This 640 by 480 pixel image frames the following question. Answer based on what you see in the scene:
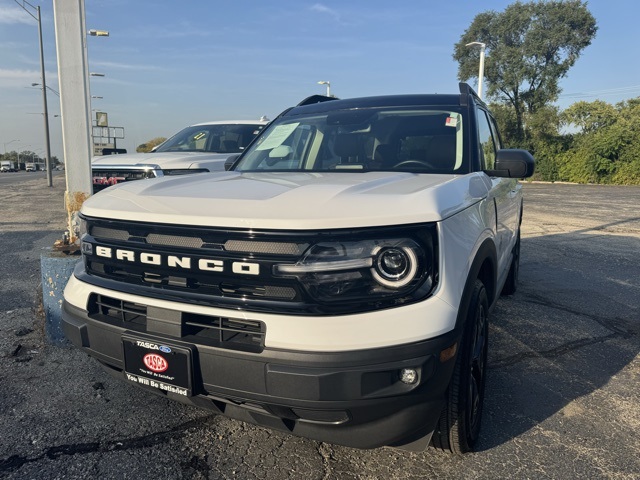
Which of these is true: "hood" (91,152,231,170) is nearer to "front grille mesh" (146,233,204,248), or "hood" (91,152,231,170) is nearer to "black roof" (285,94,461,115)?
"black roof" (285,94,461,115)

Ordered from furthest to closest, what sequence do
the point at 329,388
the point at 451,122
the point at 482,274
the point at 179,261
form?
1. the point at 451,122
2. the point at 482,274
3. the point at 179,261
4. the point at 329,388

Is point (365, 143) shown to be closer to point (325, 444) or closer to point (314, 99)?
point (314, 99)

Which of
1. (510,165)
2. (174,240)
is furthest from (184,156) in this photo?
(174,240)

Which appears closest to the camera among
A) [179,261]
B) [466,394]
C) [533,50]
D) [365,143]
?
[179,261]

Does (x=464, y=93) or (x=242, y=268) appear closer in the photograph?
(x=242, y=268)

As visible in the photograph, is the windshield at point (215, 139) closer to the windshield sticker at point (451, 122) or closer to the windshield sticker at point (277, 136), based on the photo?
the windshield sticker at point (277, 136)

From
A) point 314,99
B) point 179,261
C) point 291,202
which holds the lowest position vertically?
point 179,261

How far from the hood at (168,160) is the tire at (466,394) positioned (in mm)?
4785

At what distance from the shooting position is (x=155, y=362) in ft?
6.64

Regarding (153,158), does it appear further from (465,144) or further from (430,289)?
(430,289)

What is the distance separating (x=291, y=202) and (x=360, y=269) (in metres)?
0.39

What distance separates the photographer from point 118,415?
278 cm

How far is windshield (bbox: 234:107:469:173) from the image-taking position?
310cm

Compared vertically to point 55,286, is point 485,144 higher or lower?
higher
